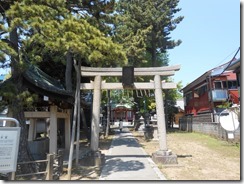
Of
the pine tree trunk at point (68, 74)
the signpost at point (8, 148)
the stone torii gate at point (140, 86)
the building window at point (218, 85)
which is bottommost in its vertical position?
the signpost at point (8, 148)

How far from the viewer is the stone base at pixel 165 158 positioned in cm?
1027

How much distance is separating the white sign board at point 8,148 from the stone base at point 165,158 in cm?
600

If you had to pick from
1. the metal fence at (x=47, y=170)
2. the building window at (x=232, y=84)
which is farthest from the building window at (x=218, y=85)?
the metal fence at (x=47, y=170)

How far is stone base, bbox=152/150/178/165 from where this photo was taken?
1027 centimetres

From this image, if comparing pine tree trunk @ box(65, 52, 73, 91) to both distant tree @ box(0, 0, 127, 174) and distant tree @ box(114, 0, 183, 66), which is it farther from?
distant tree @ box(114, 0, 183, 66)

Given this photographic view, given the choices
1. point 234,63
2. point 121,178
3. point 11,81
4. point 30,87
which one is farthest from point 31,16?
point 234,63

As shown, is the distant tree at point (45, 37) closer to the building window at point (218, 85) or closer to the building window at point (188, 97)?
the building window at point (218, 85)

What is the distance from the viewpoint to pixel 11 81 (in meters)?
8.86

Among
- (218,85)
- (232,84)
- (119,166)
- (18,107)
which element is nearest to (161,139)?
(119,166)

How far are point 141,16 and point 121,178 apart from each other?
2192 cm

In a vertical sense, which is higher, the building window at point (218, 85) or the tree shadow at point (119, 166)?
the building window at point (218, 85)

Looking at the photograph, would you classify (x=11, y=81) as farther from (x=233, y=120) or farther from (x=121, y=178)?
(x=233, y=120)

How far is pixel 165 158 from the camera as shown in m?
10.3

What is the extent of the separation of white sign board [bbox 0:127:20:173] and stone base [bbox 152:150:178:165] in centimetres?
600
